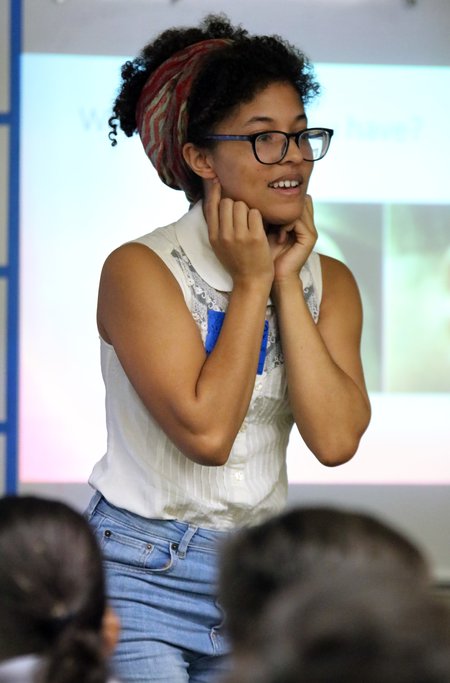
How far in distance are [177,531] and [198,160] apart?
646 mm

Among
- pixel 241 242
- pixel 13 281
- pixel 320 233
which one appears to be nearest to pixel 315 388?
pixel 241 242

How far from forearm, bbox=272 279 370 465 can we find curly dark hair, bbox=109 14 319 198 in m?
0.32

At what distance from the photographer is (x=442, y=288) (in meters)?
4.91

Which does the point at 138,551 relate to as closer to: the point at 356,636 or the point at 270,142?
the point at 270,142

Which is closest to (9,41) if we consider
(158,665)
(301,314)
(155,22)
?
(155,22)

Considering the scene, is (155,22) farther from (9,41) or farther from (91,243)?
(91,243)

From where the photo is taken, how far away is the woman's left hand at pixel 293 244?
197 cm

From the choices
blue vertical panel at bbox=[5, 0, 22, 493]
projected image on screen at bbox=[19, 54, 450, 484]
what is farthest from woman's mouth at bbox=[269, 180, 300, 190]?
blue vertical panel at bbox=[5, 0, 22, 493]

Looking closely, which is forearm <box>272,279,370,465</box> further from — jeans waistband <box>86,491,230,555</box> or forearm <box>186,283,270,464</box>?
jeans waistband <box>86,491,230,555</box>

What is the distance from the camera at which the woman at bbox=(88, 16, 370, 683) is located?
1.78 m

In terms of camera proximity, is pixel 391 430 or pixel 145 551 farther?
pixel 391 430

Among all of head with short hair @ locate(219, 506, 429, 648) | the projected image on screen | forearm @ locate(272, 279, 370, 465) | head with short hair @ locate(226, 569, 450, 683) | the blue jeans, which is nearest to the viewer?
head with short hair @ locate(226, 569, 450, 683)

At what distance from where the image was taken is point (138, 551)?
1785 millimetres

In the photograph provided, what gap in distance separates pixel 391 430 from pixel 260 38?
3.04 metres
